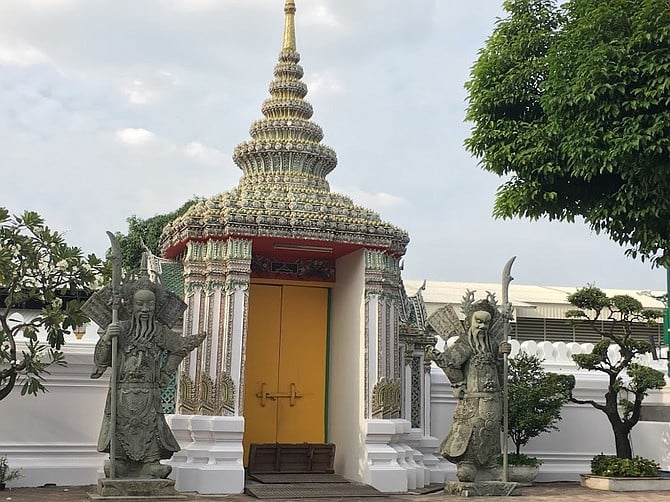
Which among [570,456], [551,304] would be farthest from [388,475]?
[551,304]

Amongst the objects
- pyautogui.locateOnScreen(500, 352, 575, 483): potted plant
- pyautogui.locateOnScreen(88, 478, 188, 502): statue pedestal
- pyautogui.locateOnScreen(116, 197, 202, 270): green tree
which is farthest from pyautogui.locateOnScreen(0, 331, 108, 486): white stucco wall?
pyautogui.locateOnScreen(116, 197, 202, 270): green tree

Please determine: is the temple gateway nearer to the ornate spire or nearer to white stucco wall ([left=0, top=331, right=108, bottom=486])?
the ornate spire

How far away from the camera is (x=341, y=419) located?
1121 centimetres

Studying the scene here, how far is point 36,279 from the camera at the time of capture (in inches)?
377

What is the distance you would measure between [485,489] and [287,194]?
15.1 ft

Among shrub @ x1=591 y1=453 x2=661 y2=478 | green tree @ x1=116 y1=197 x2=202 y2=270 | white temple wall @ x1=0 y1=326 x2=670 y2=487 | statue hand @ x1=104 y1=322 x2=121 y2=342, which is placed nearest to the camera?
Answer: statue hand @ x1=104 y1=322 x2=121 y2=342

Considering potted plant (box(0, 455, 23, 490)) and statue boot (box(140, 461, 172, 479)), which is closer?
statue boot (box(140, 461, 172, 479))

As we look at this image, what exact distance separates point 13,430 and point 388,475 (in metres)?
4.72

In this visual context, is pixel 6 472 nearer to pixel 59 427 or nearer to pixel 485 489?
pixel 59 427

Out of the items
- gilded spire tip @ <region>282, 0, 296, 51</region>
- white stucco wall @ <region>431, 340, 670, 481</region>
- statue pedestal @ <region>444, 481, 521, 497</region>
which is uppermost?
gilded spire tip @ <region>282, 0, 296, 51</region>

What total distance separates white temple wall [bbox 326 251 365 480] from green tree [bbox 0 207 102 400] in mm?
3370

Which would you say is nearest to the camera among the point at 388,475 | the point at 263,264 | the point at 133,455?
the point at 133,455

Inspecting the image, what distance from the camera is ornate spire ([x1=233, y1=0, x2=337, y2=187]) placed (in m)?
12.4

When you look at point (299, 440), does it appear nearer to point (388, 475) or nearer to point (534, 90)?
point (388, 475)
